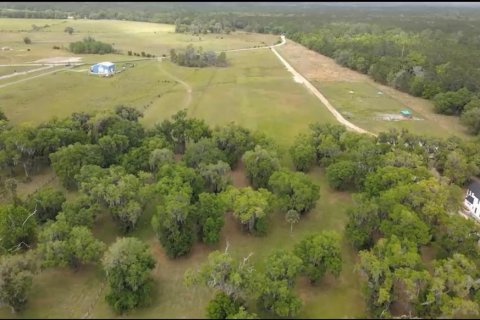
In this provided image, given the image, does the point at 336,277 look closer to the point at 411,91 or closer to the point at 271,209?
the point at 271,209

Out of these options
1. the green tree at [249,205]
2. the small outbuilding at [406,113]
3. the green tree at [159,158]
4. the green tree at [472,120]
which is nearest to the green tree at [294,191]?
the green tree at [249,205]

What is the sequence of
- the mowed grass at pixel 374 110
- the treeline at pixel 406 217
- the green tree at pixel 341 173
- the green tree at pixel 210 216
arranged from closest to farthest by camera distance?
1. the treeline at pixel 406 217
2. the green tree at pixel 210 216
3. the green tree at pixel 341 173
4. the mowed grass at pixel 374 110

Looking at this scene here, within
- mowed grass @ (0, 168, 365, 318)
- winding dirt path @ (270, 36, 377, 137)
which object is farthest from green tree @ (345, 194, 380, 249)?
winding dirt path @ (270, 36, 377, 137)

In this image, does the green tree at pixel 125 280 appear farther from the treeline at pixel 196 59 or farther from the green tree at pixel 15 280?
the treeline at pixel 196 59

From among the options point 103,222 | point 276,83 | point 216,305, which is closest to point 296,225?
point 216,305

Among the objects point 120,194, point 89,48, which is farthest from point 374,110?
point 89,48

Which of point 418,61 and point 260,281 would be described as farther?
point 418,61

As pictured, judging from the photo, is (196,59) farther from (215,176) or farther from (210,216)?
(210,216)
